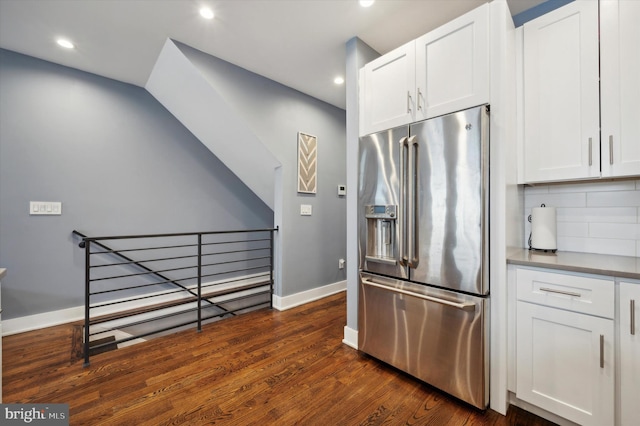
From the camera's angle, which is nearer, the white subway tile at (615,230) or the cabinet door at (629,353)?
the cabinet door at (629,353)

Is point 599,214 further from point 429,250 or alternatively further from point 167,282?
point 167,282

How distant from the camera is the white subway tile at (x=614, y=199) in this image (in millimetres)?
1570

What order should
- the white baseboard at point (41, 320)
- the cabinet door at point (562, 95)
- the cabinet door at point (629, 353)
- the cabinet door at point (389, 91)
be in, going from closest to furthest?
1. the cabinet door at point (629, 353)
2. the cabinet door at point (562, 95)
3. the cabinet door at point (389, 91)
4. the white baseboard at point (41, 320)

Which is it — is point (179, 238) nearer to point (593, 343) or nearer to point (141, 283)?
point (141, 283)

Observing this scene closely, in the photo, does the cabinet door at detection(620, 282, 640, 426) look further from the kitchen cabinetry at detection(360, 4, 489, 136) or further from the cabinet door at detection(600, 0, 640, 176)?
the kitchen cabinetry at detection(360, 4, 489, 136)

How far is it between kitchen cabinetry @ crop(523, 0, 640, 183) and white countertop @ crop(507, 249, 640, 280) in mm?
452

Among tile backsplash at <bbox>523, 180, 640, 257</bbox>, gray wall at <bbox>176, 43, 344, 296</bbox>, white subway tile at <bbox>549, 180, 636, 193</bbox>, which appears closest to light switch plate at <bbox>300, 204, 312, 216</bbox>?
gray wall at <bbox>176, 43, 344, 296</bbox>

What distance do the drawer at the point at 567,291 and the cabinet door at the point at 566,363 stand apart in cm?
4

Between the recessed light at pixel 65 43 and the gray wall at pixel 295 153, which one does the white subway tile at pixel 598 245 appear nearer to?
the gray wall at pixel 295 153

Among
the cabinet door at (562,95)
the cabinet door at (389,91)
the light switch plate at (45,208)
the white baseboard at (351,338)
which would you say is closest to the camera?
the cabinet door at (562,95)

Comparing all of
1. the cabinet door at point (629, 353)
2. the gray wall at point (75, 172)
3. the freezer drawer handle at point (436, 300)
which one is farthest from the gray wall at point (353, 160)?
the gray wall at point (75, 172)

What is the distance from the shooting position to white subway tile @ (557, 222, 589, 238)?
5.63 ft

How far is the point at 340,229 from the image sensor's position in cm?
376

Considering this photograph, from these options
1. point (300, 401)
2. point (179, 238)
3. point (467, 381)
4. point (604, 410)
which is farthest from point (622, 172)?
point (179, 238)
